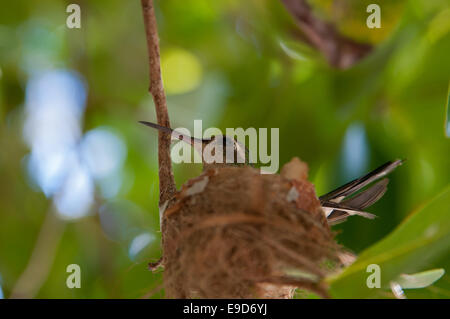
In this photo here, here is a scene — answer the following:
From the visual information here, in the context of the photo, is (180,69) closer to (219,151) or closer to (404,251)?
(219,151)

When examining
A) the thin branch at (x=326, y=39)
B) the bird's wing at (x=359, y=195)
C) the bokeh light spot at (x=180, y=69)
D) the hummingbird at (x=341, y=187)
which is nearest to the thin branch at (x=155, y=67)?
the hummingbird at (x=341, y=187)

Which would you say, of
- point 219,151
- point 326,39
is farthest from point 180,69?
point 219,151

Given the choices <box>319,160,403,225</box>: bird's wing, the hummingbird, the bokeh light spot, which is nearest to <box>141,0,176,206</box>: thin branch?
the hummingbird

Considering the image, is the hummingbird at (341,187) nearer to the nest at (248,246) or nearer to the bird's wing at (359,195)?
the bird's wing at (359,195)

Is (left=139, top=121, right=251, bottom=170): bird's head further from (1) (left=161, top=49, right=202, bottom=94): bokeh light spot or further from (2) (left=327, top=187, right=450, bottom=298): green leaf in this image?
(2) (left=327, top=187, right=450, bottom=298): green leaf

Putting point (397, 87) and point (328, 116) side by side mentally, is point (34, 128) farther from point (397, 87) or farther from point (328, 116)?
point (397, 87)

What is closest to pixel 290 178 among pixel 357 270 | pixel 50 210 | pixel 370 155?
pixel 357 270

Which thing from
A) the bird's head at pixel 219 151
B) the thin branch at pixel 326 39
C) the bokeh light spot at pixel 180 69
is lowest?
the bird's head at pixel 219 151
